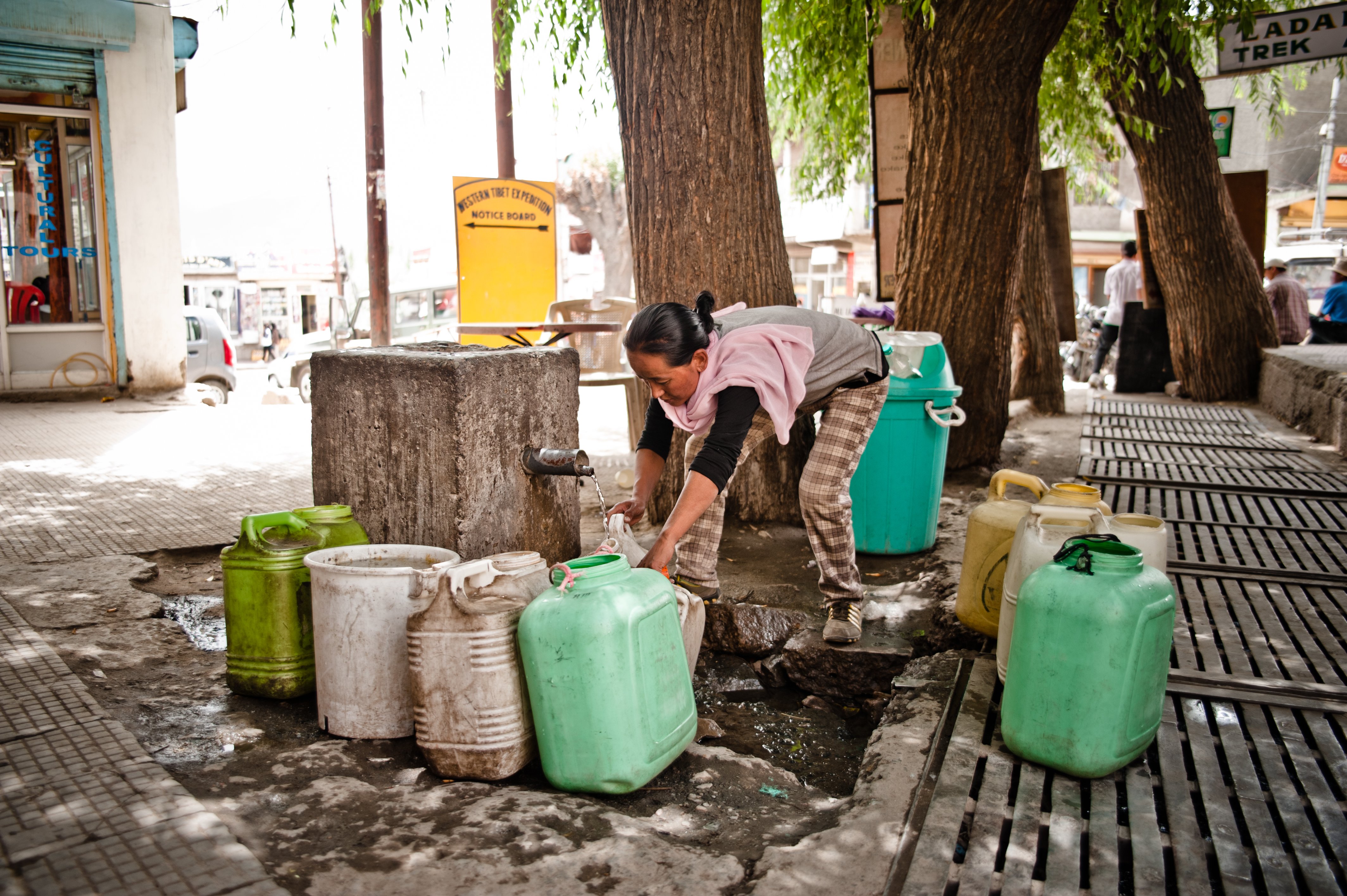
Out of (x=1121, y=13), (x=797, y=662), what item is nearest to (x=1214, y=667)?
(x=797, y=662)

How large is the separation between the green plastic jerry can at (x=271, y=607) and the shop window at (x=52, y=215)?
8136mm

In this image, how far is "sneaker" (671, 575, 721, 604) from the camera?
3.59m

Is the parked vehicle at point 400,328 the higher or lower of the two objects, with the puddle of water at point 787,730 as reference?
higher

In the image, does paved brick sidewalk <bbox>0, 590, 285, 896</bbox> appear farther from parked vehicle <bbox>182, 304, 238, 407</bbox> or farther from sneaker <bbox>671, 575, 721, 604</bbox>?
parked vehicle <bbox>182, 304, 238, 407</bbox>

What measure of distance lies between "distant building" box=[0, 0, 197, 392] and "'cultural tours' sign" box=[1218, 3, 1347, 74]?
9258 millimetres

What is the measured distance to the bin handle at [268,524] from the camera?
108 inches

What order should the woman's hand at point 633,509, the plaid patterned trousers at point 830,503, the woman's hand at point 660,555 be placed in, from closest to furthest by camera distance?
1. the woman's hand at point 660,555
2. the woman's hand at point 633,509
3. the plaid patterned trousers at point 830,503

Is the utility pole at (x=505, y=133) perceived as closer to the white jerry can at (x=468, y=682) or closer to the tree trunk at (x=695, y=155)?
the tree trunk at (x=695, y=155)

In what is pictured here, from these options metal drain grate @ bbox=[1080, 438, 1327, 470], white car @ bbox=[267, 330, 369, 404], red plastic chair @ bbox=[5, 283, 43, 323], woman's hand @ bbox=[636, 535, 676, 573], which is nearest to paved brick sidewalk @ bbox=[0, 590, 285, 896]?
woman's hand @ bbox=[636, 535, 676, 573]

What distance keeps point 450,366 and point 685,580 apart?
1273 mm

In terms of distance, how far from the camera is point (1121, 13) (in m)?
5.96

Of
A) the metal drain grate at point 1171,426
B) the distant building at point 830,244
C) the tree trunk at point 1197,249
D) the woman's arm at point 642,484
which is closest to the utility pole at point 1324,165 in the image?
the distant building at point 830,244

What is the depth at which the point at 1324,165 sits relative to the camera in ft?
85.3

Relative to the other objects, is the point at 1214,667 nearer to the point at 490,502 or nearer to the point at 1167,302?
the point at 490,502
